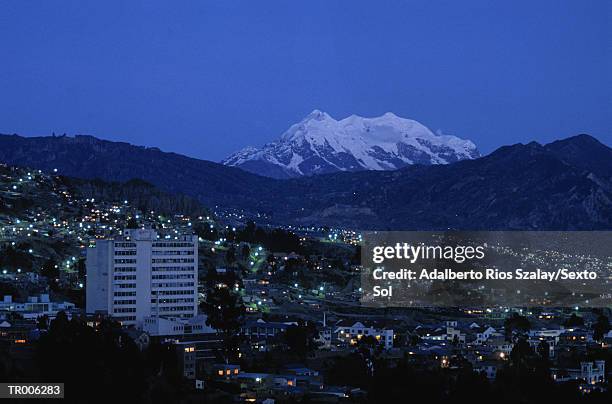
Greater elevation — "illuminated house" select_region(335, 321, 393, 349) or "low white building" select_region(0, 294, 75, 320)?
"low white building" select_region(0, 294, 75, 320)

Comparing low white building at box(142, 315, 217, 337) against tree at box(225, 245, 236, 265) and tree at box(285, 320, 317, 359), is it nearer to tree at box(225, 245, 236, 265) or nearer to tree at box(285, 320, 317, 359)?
tree at box(285, 320, 317, 359)

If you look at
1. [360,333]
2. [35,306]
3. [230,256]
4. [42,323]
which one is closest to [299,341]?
[360,333]

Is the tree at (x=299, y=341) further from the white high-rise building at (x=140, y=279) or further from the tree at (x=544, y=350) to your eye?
the tree at (x=544, y=350)

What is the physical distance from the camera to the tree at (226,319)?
46906 mm

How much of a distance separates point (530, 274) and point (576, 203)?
3416 inches

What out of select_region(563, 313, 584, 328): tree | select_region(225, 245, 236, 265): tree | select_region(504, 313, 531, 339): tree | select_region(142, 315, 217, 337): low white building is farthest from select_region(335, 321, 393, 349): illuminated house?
select_region(225, 245, 236, 265): tree

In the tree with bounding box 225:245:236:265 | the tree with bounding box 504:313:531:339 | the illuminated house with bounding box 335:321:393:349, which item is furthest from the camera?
the tree with bounding box 225:245:236:265

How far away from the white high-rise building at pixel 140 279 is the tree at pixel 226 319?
8.57 feet

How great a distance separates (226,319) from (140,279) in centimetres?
671

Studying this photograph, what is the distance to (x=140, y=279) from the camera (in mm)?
55438

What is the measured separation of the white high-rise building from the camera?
5453 cm

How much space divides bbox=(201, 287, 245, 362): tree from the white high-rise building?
2614 millimetres

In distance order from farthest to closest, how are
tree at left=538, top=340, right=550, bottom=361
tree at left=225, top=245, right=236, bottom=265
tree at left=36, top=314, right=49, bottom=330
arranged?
tree at left=225, top=245, right=236, bottom=265
tree at left=538, top=340, right=550, bottom=361
tree at left=36, top=314, right=49, bottom=330

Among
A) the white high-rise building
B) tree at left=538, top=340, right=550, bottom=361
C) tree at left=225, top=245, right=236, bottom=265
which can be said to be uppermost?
tree at left=225, top=245, right=236, bottom=265
